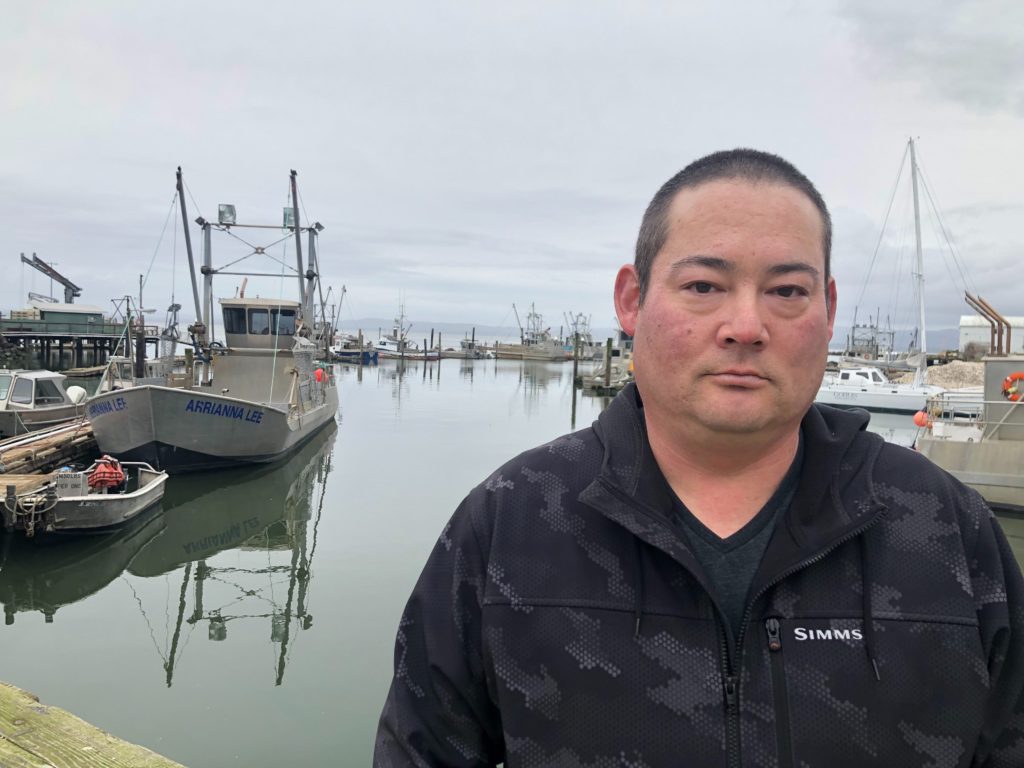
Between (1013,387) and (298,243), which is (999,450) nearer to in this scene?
(1013,387)

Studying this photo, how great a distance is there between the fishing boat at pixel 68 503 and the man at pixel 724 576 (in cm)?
1119

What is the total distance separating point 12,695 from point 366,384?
1888 inches

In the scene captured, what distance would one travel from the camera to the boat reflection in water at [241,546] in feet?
29.7

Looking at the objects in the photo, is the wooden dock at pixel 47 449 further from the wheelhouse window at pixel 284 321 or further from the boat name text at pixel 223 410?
the wheelhouse window at pixel 284 321

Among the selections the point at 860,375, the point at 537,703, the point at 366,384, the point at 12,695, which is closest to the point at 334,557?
the point at 12,695

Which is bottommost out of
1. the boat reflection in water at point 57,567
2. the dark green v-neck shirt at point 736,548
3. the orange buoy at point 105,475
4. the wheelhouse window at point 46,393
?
the boat reflection in water at point 57,567

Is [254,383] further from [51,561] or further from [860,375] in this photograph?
[860,375]

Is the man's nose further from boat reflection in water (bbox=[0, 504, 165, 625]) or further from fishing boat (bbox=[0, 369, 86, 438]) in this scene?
fishing boat (bbox=[0, 369, 86, 438])

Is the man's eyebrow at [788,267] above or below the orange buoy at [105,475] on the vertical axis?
above

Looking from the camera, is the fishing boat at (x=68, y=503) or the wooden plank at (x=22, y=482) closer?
the fishing boat at (x=68, y=503)

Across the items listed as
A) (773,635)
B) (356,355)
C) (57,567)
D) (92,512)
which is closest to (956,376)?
(92,512)

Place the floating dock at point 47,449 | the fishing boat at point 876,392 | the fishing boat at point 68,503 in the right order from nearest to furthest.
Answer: the fishing boat at point 68,503
the floating dock at point 47,449
the fishing boat at point 876,392

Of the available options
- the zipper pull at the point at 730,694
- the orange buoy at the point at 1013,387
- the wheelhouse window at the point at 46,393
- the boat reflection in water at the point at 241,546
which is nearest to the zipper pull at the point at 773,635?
the zipper pull at the point at 730,694

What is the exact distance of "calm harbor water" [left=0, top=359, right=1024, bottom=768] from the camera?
21.1 ft
